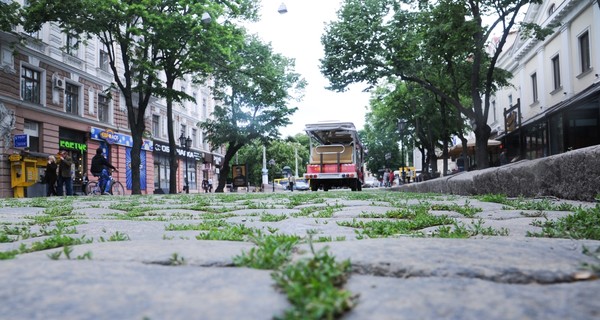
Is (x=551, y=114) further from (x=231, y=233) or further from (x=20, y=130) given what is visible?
(x=20, y=130)

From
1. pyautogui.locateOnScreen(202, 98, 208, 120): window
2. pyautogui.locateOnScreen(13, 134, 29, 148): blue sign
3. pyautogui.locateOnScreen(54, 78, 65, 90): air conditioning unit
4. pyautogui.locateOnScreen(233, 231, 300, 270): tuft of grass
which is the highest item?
pyautogui.locateOnScreen(202, 98, 208, 120): window

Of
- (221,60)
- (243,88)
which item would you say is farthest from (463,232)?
(243,88)

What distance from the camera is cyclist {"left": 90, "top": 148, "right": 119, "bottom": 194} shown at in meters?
14.8

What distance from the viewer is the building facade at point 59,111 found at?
62.0 feet

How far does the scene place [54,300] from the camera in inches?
47.2

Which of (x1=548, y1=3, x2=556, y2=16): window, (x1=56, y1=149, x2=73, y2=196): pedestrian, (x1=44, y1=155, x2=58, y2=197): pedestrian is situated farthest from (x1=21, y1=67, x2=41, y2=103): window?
(x1=548, y1=3, x2=556, y2=16): window

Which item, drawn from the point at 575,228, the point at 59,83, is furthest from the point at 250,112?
the point at 575,228

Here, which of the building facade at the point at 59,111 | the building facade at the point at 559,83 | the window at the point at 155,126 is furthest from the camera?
the window at the point at 155,126

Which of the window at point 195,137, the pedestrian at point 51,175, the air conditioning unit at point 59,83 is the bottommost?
the pedestrian at point 51,175

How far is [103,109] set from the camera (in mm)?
27000

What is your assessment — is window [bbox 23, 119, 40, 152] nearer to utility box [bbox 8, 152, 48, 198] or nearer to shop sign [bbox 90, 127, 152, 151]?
utility box [bbox 8, 152, 48, 198]

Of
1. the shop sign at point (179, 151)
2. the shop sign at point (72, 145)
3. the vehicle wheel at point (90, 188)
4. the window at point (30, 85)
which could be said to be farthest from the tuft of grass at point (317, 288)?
the shop sign at point (179, 151)

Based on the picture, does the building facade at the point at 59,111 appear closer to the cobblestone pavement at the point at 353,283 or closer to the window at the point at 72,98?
the window at the point at 72,98

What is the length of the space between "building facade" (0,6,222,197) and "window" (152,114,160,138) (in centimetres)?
38
